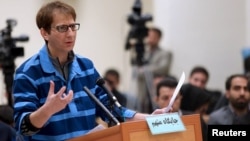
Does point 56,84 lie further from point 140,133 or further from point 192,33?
point 192,33

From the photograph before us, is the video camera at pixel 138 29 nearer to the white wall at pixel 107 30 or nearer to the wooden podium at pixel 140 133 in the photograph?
the white wall at pixel 107 30

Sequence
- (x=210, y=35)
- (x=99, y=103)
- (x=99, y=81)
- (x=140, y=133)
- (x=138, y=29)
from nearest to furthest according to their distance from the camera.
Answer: (x=140, y=133)
(x=99, y=103)
(x=99, y=81)
(x=138, y=29)
(x=210, y=35)

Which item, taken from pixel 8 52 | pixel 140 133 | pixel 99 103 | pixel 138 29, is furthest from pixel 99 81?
pixel 138 29

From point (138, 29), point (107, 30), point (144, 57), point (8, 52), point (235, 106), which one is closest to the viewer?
point (8, 52)

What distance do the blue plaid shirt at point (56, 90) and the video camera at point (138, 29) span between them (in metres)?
3.61

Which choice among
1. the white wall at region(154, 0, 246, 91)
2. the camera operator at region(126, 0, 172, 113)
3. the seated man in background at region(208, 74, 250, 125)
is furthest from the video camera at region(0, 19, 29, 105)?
the white wall at region(154, 0, 246, 91)

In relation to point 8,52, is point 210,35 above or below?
below

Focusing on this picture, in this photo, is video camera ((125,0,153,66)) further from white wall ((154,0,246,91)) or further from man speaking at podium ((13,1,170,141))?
man speaking at podium ((13,1,170,141))

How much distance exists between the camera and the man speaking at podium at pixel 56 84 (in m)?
2.84

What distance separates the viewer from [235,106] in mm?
5656

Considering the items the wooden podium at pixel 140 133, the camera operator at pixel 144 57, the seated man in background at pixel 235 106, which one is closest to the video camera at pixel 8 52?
the seated man in background at pixel 235 106

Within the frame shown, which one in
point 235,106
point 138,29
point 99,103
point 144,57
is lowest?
point 235,106

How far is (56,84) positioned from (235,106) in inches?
117

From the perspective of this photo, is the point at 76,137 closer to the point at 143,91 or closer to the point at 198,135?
the point at 198,135
